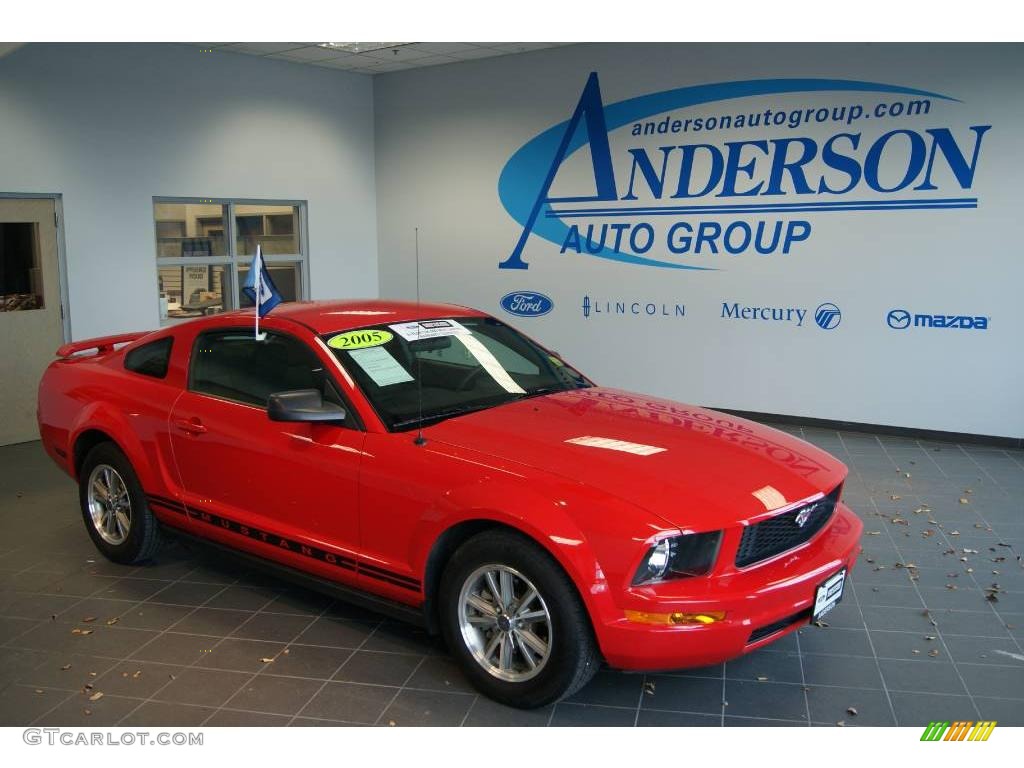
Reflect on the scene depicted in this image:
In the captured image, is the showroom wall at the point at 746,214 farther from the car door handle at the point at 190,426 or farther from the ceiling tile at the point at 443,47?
the car door handle at the point at 190,426

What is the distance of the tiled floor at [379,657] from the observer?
3.50 metres

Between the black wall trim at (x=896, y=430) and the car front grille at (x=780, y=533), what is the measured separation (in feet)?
15.4

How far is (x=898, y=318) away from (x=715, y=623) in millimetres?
5757

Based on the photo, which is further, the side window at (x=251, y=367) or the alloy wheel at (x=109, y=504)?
the alloy wheel at (x=109, y=504)

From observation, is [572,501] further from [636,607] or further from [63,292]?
[63,292]

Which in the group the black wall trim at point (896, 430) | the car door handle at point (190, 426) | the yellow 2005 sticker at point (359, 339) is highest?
the yellow 2005 sticker at point (359, 339)

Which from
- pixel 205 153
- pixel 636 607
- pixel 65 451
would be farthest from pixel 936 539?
pixel 205 153

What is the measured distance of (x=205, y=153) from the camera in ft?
31.0

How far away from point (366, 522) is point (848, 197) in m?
6.02

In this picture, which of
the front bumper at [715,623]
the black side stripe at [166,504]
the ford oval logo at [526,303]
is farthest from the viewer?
the ford oval logo at [526,303]

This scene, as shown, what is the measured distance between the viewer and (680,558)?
10.4ft

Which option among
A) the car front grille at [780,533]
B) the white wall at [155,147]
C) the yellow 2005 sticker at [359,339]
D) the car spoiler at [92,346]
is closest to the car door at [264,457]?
the yellow 2005 sticker at [359,339]

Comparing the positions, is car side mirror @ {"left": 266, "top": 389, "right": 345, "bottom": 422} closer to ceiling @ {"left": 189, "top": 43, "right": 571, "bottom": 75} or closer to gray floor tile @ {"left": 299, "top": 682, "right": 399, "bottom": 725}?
gray floor tile @ {"left": 299, "top": 682, "right": 399, "bottom": 725}

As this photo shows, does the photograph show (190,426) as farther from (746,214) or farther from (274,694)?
(746,214)
